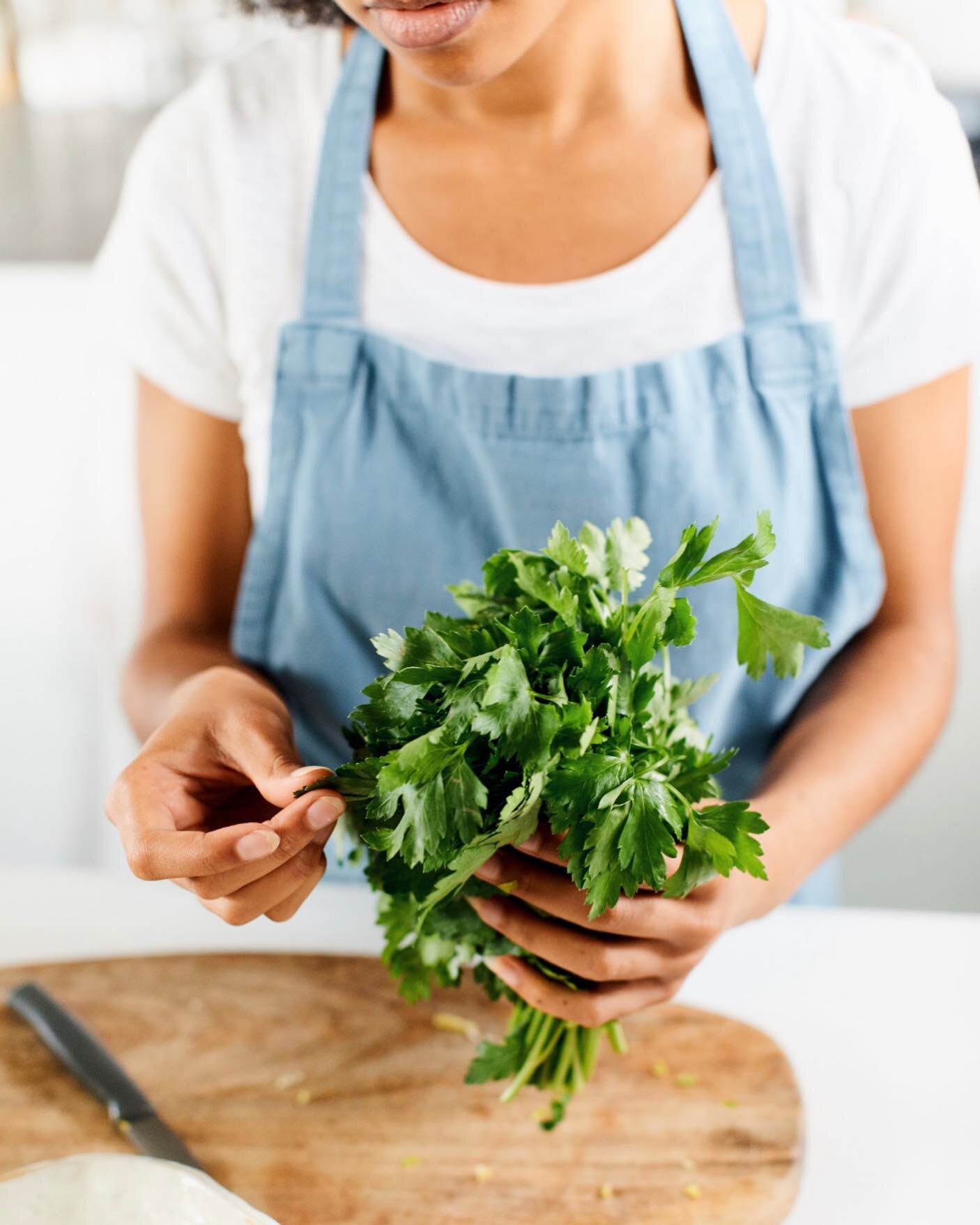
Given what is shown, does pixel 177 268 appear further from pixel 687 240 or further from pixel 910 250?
pixel 910 250

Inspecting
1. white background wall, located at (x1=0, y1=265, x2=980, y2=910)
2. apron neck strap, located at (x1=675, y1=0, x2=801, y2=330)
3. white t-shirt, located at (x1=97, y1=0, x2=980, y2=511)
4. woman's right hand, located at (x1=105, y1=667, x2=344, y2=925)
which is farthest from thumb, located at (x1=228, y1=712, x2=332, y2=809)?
white background wall, located at (x1=0, y1=265, x2=980, y2=910)

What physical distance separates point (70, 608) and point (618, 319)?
0.87 meters

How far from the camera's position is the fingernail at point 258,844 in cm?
56

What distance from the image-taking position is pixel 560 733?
0.55 m

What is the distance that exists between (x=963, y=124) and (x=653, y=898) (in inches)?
28.1

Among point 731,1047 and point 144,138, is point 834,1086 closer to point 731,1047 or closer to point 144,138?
point 731,1047

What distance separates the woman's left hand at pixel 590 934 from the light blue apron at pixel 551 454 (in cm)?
30

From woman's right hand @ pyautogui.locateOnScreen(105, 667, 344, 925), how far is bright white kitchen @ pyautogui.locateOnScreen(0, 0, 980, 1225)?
0.16 m


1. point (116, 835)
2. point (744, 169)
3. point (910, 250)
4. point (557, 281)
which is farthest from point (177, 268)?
point (116, 835)

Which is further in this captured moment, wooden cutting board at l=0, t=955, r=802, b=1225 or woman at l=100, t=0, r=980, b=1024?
woman at l=100, t=0, r=980, b=1024

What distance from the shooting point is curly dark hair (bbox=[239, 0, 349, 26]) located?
955 millimetres

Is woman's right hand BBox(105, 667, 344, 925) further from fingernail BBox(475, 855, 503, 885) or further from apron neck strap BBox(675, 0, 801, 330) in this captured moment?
apron neck strap BBox(675, 0, 801, 330)

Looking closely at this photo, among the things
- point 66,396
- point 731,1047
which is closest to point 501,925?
point 731,1047

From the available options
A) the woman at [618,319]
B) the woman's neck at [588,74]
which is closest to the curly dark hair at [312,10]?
the woman at [618,319]
